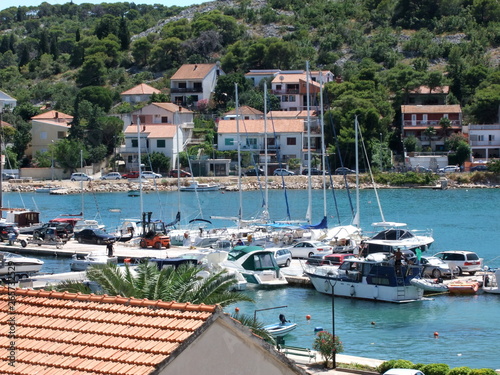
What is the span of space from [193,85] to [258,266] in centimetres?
8280

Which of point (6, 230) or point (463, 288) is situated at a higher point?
point (6, 230)

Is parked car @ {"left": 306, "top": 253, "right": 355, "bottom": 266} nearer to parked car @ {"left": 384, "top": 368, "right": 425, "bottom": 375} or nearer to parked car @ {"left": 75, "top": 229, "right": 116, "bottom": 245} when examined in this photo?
parked car @ {"left": 75, "top": 229, "right": 116, "bottom": 245}

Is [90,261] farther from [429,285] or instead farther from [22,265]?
[429,285]

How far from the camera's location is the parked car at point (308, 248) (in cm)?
4034

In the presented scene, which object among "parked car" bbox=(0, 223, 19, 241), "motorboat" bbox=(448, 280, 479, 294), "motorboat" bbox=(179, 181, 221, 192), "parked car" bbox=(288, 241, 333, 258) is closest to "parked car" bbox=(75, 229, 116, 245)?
"parked car" bbox=(0, 223, 19, 241)

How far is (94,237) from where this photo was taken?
155ft

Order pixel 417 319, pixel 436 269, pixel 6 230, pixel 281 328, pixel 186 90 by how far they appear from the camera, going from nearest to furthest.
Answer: pixel 281 328 → pixel 417 319 → pixel 436 269 → pixel 6 230 → pixel 186 90

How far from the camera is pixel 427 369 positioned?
1978cm

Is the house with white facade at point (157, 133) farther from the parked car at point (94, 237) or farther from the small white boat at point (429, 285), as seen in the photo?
the small white boat at point (429, 285)

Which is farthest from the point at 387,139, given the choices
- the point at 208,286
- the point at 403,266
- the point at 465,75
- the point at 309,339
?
the point at 208,286

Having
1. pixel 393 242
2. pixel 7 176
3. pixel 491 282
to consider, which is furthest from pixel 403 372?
pixel 7 176

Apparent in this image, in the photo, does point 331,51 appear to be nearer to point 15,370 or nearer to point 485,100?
point 485,100

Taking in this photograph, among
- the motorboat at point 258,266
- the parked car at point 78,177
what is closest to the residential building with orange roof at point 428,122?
the parked car at point 78,177

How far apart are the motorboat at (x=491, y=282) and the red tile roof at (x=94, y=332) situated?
24200 mm
